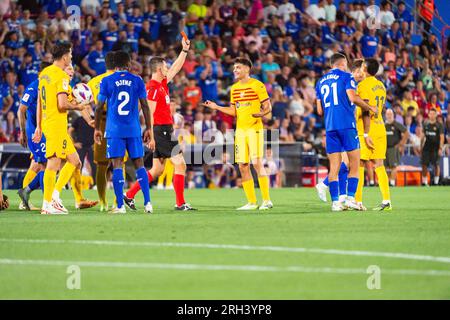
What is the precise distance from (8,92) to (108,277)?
19199mm

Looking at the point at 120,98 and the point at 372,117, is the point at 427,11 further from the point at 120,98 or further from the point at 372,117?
the point at 120,98

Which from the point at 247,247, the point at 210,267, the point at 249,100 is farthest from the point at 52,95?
the point at 210,267

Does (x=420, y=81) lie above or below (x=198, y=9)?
below

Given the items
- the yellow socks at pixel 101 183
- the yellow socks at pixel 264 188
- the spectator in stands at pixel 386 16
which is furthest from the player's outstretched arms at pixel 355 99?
the spectator in stands at pixel 386 16

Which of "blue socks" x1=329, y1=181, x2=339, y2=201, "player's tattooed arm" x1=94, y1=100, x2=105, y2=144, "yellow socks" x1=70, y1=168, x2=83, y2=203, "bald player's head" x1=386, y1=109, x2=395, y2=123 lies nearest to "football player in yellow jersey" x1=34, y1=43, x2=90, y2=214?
"player's tattooed arm" x1=94, y1=100, x2=105, y2=144

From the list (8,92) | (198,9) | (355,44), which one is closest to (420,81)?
(355,44)

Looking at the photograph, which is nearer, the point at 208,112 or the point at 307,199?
the point at 307,199

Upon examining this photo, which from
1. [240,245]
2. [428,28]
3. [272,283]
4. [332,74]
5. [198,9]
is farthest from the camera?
[428,28]

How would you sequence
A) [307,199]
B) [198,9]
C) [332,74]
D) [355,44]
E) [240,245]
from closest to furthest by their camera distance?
[240,245] → [332,74] → [307,199] → [198,9] → [355,44]

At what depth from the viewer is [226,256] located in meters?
7.71

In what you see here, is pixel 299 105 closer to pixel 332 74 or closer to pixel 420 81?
pixel 420 81

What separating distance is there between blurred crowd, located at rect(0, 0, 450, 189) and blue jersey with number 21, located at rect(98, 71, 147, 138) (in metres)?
10.3

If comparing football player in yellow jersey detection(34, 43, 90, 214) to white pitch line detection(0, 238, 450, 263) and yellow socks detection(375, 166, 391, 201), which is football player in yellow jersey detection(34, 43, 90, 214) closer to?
white pitch line detection(0, 238, 450, 263)

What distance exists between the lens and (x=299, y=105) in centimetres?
2802
